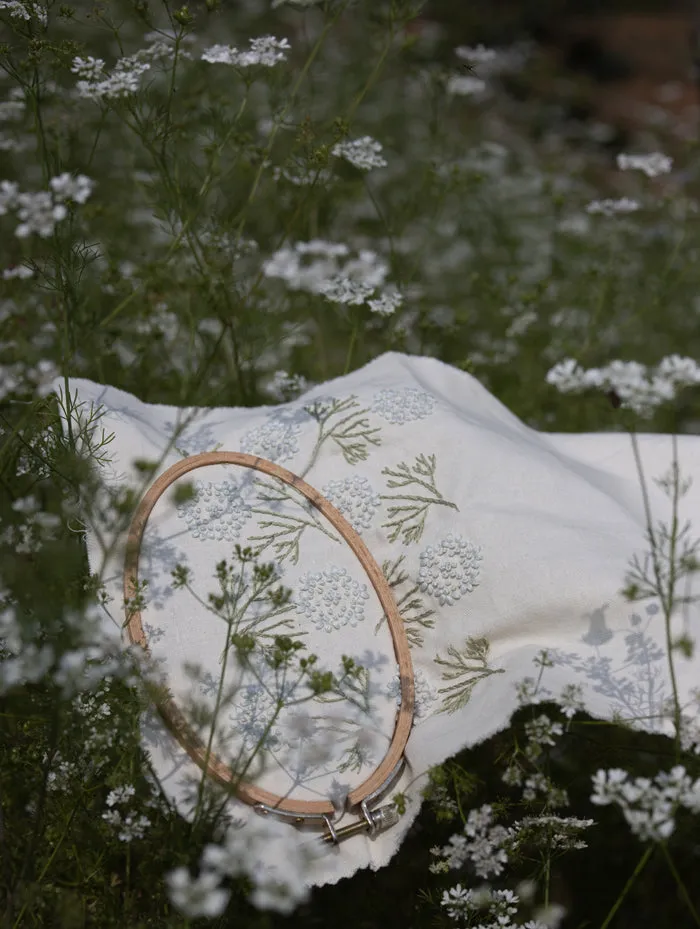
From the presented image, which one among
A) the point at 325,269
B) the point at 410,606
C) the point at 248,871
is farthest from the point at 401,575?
the point at 325,269

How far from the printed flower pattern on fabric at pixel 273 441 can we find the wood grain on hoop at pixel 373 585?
0.15 feet

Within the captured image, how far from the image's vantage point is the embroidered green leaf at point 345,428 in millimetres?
1977

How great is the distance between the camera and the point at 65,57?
1.99 metres

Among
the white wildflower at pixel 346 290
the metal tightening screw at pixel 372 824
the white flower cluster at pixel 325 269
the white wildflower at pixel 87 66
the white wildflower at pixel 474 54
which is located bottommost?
the metal tightening screw at pixel 372 824

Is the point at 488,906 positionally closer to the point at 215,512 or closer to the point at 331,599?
the point at 331,599

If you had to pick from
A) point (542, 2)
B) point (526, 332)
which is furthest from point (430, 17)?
point (526, 332)

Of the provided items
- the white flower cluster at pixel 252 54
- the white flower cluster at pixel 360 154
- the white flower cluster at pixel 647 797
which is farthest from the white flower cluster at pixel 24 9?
the white flower cluster at pixel 647 797

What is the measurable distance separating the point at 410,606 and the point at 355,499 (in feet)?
0.77

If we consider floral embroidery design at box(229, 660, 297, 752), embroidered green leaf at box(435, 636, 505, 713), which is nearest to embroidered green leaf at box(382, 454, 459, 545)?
embroidered green leaf at box(435, 636, 505, 713)

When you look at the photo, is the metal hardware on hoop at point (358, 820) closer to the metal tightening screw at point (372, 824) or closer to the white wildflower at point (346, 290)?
the metal tightening screw at point (372, 824)

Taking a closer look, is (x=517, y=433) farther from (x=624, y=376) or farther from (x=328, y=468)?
(x=624, y=376)

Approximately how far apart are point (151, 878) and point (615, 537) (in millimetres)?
1045

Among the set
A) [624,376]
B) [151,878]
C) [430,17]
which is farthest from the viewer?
[430,17]

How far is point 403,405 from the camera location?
2.04 metres
